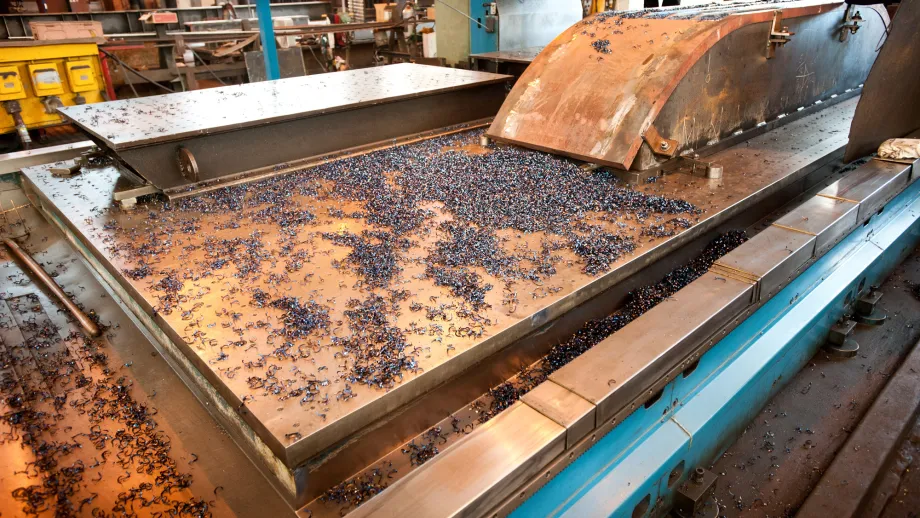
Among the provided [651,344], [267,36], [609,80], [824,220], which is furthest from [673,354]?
[267,36]

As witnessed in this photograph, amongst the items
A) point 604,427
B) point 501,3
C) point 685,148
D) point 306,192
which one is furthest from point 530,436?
point 501,3

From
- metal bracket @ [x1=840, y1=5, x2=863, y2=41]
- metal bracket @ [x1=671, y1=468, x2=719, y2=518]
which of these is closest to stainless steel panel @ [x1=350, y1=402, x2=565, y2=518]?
metal bracket @ [x1=671, y1=468, x2=719, y2=518]

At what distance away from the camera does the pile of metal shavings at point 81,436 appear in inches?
42.9

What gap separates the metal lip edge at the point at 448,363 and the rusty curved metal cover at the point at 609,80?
0.48 metres

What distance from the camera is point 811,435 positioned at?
1819 mm

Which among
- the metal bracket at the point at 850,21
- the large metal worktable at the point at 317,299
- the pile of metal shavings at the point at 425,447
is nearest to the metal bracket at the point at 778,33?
the large metal worktable at the point at 317,299

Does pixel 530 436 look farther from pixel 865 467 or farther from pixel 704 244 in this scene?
pixel 865 467

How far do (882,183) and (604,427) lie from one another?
65.1 inches

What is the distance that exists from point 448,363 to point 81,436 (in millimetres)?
870

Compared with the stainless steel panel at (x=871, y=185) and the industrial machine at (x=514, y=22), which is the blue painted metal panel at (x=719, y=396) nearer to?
the stainless steel panel at (x=871, y=185)

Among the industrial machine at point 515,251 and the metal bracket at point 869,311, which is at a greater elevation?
the industrial machine at point 515,251

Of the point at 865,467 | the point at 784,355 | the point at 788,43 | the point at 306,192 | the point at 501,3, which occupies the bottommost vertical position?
the point at 865,467

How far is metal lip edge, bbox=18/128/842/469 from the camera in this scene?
36.1 inches

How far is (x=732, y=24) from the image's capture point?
204 centimetres
